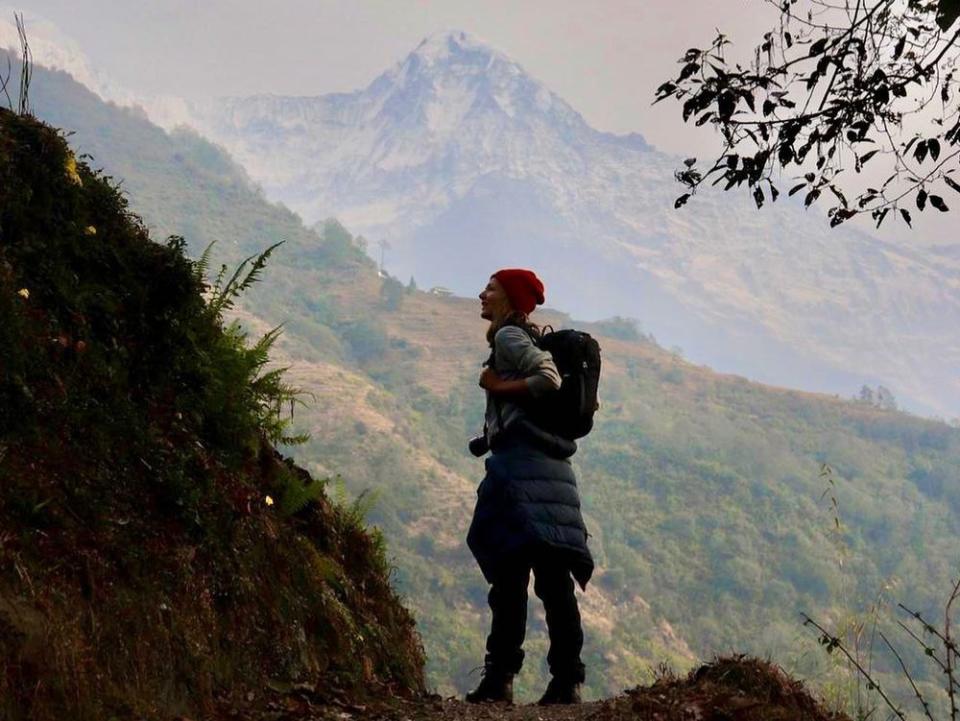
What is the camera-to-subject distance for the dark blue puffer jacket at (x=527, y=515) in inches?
210

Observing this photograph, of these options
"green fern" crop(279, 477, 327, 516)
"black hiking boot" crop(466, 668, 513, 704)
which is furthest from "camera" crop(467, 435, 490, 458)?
"black hiking boot" crop(466, 668, 513, 704)

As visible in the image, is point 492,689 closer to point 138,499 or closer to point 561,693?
point 561,693

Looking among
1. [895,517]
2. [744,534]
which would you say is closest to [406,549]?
[744,534]

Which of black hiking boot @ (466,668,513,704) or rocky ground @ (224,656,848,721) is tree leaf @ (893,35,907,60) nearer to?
rocky ground @ (224,656,848,721)

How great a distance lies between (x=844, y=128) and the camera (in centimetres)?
358

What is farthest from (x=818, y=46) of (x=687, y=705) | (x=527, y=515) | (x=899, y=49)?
(x=527, y=515)

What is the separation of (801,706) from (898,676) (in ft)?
462

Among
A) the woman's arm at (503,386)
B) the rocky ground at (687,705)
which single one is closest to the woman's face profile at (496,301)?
the woman's arm at (503,386)

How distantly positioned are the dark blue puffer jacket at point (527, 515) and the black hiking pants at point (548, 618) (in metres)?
0.07

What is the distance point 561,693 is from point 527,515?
927mm

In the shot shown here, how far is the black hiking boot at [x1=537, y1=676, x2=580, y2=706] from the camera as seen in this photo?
5449 millimetres

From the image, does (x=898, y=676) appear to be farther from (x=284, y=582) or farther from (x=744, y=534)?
(x=284, y=582)

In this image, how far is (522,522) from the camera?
5324 millimetres

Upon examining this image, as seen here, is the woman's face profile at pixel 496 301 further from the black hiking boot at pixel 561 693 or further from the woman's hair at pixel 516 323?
the black hiking boot at pixel 561 693
